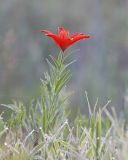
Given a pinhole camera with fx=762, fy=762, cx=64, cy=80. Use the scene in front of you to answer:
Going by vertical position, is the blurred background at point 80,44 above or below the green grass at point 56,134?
below

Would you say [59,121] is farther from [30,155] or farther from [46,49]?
[46,49]

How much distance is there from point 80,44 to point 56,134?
21.5 meters

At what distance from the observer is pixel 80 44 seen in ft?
→ 79.9

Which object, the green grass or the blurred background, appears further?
the blurred background

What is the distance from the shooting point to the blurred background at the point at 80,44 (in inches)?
710

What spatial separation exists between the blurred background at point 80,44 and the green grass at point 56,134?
12.1m

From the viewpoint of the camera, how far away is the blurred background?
18.0m

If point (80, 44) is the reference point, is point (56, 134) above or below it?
above

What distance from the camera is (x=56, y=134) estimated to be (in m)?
2.91

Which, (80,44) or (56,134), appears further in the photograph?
(80,44)

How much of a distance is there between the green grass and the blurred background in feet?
39.6

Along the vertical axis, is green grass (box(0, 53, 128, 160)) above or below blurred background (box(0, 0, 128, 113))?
above

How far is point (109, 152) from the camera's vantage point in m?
2.90

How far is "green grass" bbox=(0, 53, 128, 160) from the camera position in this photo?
283 cm
